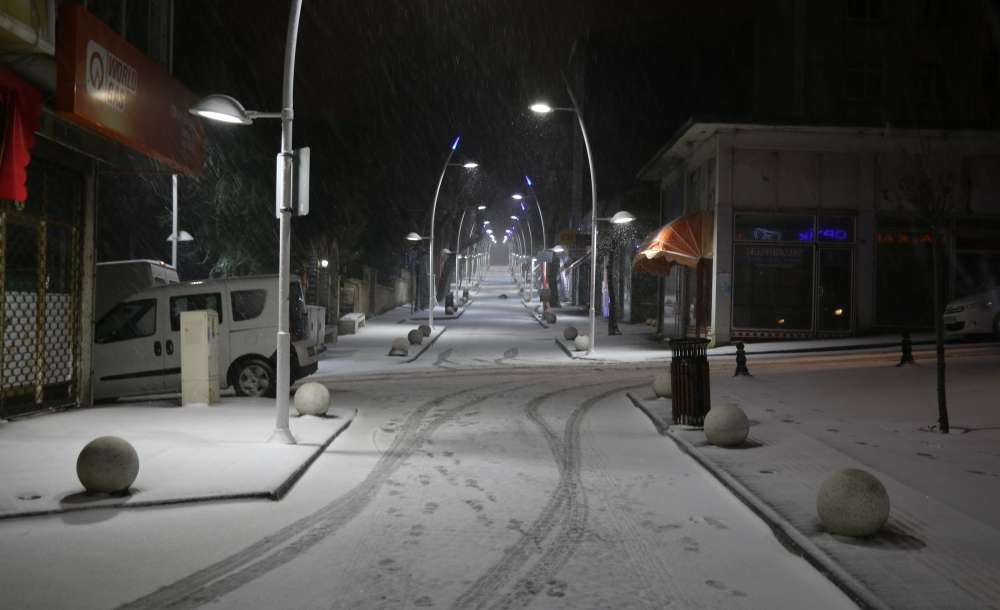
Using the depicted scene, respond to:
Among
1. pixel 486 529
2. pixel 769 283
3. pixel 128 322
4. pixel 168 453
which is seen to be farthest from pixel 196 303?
pixel 769 283

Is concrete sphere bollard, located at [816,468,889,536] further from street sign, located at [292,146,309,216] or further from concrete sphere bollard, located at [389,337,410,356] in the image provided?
concrete sphere bollard, located at [389,337,410,356]

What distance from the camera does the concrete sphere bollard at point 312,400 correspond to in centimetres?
1320

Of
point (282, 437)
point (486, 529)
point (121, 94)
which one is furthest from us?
point (121, 94)

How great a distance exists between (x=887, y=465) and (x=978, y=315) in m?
17.4

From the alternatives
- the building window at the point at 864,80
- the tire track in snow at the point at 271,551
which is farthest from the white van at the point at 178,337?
the building window at the point at 864,80

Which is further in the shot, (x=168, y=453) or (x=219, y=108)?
(x=219, y=108)

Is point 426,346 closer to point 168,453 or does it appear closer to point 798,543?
point 168,453

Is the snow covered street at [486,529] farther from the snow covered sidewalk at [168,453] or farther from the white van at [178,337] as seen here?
the white van at [178,337]

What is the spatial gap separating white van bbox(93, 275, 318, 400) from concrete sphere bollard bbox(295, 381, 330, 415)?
2447mm

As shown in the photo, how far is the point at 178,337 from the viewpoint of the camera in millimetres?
15477

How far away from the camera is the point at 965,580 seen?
564 centimetres

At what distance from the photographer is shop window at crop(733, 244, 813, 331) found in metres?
28.5

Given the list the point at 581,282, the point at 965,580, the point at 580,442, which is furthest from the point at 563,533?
the point at 581,282

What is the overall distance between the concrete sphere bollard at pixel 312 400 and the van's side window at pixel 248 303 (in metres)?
2.93
